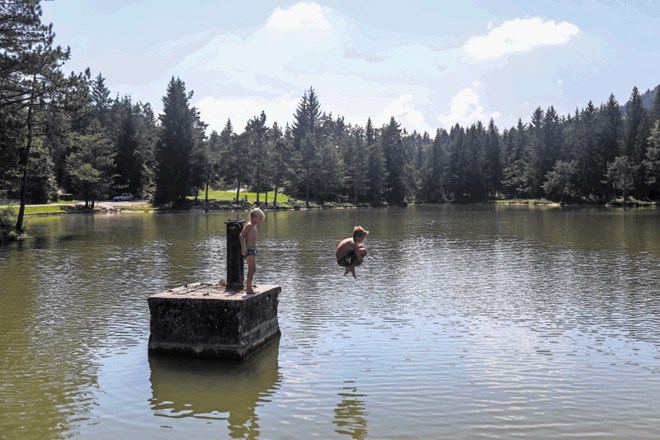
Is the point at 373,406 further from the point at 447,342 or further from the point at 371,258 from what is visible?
the point at 371,258

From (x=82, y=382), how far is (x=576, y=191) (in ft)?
466

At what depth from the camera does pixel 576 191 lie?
458 feet

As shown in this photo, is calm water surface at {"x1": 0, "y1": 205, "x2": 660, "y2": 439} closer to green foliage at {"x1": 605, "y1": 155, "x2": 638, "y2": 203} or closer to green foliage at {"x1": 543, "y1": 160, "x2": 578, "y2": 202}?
green foliage at {"x1": 605, "y1": 155, "x2": 638, "y2": 203}

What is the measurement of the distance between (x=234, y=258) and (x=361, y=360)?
405 centimetres

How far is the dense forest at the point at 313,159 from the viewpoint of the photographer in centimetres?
8538

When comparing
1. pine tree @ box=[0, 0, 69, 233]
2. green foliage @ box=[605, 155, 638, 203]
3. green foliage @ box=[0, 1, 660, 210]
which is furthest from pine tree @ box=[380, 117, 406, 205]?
pine tree @ box=[0, 0, 69, 233]

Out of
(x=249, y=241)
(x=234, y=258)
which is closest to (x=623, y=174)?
(x=234, y=258)

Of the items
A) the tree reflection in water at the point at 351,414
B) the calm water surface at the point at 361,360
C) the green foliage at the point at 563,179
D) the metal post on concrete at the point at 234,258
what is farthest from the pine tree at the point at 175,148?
the tree reflection in water at the point at 351,414

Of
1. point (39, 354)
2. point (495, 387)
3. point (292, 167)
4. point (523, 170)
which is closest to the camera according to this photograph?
point (495, 387)

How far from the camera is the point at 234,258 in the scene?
49.8 feet

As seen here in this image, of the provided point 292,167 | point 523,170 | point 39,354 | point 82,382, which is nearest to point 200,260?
point 39,354

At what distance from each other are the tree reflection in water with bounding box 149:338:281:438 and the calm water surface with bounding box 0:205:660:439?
4 centimetres

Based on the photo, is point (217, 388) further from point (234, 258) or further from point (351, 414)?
point (234, 258)

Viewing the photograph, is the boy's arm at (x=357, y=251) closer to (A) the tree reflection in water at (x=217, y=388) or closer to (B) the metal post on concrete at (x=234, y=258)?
(A) the tree reflection in water at (x=217, y=388)
